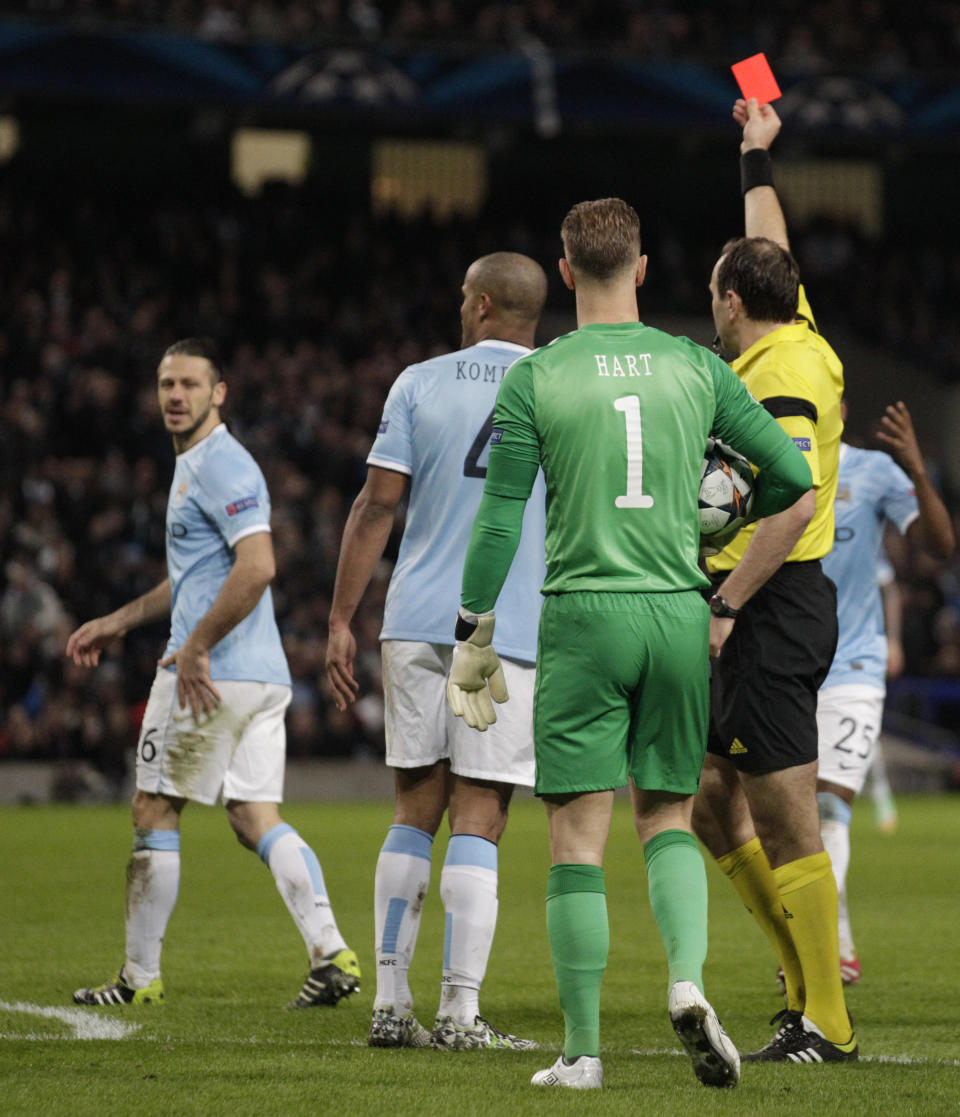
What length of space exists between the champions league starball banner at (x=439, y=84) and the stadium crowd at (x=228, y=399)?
223 cm

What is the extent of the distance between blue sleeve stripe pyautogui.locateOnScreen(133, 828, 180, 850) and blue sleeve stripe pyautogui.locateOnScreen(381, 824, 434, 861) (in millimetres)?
1208

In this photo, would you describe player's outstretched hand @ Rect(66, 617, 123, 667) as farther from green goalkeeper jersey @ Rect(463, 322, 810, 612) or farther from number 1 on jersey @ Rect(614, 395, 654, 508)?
number 1 on jersey @ Rect(614, 395, 654, 508)

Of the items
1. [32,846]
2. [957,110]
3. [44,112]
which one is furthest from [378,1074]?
[44,112]

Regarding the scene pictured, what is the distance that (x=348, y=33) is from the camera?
23531 millimetres

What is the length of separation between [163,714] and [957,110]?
22.0m

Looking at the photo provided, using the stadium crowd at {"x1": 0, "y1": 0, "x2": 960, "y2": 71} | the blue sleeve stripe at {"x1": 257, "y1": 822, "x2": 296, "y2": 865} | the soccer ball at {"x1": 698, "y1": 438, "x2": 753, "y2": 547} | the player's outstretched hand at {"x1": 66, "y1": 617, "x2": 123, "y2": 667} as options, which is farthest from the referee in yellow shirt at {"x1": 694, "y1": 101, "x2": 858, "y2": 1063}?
the stadium crowd at {"x1": 0, "y1": 0, "x2": 960, "y2": 71}

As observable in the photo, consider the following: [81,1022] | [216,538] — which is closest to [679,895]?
[81,1022]

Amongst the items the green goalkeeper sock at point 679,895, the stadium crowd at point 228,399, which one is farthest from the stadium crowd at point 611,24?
the green goalkeeper sock at point 679,895

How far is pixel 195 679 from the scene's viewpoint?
238 inches

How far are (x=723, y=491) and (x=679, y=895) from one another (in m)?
1.03

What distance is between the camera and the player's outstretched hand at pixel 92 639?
20.9ft

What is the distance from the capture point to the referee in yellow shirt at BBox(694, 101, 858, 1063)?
16.0 feet

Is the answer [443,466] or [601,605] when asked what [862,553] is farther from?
[601,605]

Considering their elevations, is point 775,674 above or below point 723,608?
below
